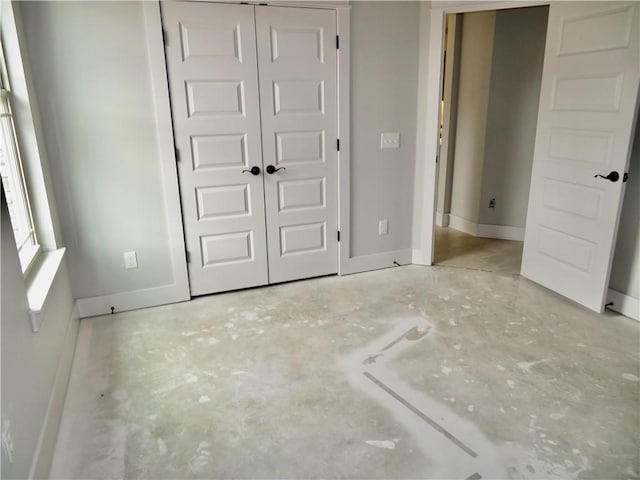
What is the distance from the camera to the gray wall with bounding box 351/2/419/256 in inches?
143

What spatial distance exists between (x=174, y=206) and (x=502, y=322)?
2467mm

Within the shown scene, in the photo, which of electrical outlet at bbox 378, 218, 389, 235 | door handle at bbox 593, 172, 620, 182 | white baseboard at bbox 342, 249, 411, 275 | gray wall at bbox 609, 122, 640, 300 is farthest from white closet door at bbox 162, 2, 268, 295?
gray wall at bbox 609, 122, 640, 300

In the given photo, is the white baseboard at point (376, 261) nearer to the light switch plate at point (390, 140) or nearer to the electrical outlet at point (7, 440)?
the light switch plate at point (390, 140)

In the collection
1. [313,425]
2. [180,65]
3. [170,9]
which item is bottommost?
[313,425]

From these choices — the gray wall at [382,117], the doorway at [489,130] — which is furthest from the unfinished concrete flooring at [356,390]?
the doorway at [489,130]

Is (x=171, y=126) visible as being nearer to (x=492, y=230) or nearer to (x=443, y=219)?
(x=443, y=219)

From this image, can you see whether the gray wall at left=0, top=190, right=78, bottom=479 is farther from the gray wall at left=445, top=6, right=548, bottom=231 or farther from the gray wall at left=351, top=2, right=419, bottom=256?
the gray wall at left=445, top=6, right=548, bottom=231

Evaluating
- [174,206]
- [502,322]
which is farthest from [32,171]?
[502,322]

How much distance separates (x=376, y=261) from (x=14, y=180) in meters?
2.80

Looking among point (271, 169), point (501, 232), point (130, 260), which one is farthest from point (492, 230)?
point (130, 260)

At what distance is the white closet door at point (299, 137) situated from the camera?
11.0 feet

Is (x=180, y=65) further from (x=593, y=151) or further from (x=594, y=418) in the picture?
(x=594, y=418)

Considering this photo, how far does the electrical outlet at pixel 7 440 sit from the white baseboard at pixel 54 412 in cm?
26

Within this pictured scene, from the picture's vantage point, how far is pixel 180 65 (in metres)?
3.11
